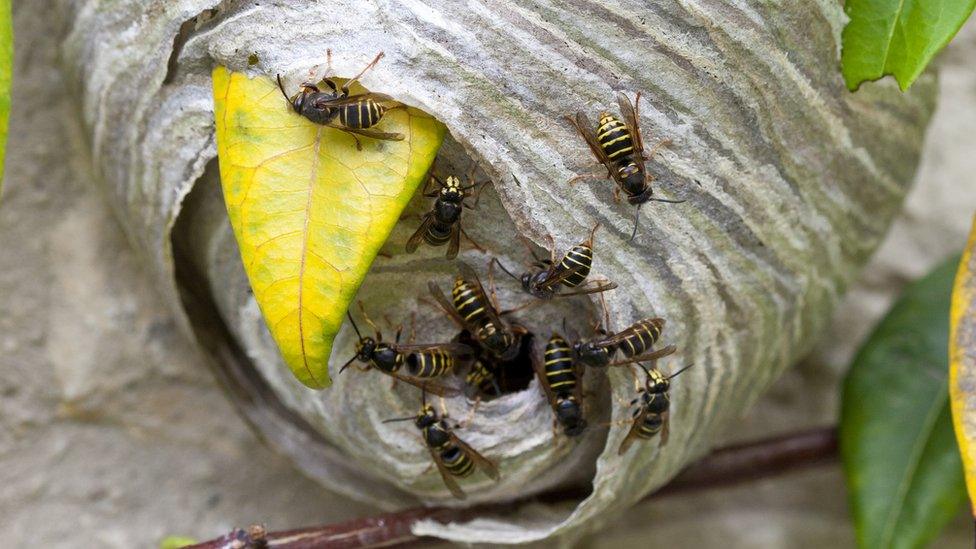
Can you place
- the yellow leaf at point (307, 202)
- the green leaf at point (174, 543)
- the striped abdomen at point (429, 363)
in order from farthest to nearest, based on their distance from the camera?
1. the green leaf at point (174, 543)
2. the striped abdomen at point (429, 363)
3. the yellow leaf at point (307, 202)

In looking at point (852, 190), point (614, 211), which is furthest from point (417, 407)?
point (852, 190)

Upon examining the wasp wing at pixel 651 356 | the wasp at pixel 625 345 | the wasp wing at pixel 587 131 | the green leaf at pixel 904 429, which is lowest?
the green leaf at pixel 904 429

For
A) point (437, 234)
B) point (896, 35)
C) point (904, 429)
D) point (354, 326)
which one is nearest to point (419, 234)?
point (437, 234)

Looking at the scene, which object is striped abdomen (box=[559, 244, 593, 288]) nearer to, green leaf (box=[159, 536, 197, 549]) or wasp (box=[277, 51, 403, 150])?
wasp (box=[277, 51, 403, 150])

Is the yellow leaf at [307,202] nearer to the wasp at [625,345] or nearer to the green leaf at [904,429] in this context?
the wasp at [625,345]

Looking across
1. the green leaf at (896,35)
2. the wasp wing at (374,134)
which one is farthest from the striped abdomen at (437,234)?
the green leaf at (896,35)

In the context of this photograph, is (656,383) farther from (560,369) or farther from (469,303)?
(469,303)
